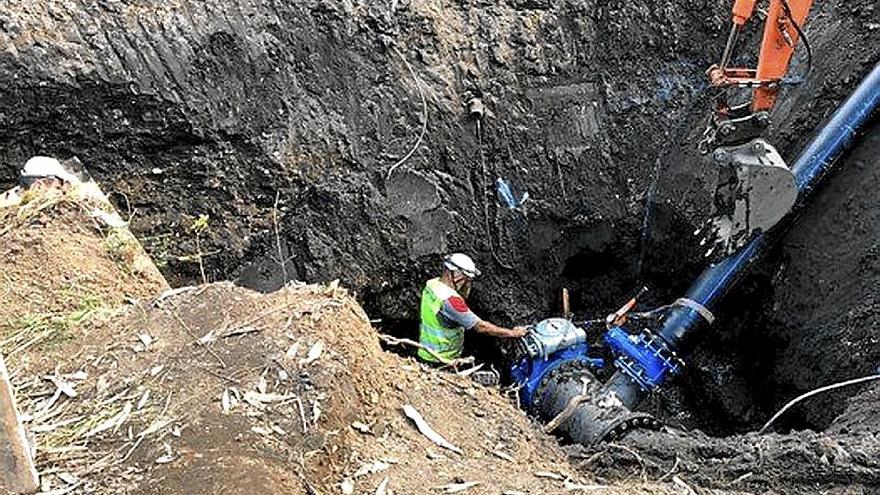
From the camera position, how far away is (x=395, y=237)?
795cm

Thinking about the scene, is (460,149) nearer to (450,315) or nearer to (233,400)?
(450,315)

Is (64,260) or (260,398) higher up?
(260,398)

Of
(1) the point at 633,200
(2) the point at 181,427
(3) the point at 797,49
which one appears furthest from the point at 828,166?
(2) the point at 181,427

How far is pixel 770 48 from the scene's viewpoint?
6.49 m

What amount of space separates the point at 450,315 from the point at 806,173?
9.52 ft

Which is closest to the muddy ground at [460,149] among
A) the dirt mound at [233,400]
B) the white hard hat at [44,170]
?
the white hard hat at [44,170]

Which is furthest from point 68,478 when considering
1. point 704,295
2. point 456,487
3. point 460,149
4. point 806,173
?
point 806,173

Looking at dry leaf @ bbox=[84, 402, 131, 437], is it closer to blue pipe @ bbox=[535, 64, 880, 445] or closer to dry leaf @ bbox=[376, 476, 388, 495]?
dry leaf @ bbox=[376, 476, 388, 495]

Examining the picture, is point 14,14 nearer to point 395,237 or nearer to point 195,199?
point 195,199

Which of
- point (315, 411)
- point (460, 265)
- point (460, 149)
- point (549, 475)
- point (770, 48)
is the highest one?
point (770, 48)

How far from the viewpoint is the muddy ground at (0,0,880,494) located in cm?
698

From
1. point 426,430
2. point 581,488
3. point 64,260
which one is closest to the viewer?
point 581,488

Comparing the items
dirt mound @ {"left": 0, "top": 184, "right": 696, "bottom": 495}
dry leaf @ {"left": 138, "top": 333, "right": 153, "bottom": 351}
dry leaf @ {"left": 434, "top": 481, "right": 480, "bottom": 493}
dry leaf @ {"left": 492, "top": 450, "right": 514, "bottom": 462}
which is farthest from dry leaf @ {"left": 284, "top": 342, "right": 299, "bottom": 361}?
dry leaf @ {"left": 492, "top": 450, "right": 514, "bottom": 462}

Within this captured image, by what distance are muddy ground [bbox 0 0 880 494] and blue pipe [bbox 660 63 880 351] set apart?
298 mm
